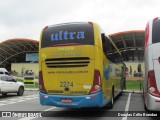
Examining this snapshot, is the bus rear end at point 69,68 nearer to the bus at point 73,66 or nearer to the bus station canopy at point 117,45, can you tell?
the bus at point 73,66

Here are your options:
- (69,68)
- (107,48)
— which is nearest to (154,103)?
(69,68)

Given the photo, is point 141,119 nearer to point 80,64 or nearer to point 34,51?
point 80,64

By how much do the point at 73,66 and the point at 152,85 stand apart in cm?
288

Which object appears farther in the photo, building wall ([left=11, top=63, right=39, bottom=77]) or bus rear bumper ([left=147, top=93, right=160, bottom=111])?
building wall ([left=11, top=63, right=39, bottom=77])

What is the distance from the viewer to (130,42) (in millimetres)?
57156

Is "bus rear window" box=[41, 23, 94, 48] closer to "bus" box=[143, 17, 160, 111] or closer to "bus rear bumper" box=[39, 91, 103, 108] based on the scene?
"bus rear bumper" box=[39, 91, 103, 108]

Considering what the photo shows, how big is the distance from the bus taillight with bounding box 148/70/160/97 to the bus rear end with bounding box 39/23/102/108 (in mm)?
1797

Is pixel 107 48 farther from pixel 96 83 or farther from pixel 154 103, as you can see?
pixel 154 103

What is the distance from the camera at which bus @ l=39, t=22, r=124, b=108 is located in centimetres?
1017

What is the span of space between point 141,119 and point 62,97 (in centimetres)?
292

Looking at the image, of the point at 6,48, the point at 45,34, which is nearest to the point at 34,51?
the point at 6,48

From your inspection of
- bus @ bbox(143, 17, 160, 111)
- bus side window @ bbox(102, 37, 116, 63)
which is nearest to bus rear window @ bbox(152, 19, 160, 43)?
bus @ bbox(143, 17, 160, 111)

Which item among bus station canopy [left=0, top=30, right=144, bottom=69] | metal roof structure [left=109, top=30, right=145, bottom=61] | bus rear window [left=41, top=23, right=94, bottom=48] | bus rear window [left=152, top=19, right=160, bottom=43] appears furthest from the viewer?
bus station canopy [left=0, top=30, right=144, bottom=69]

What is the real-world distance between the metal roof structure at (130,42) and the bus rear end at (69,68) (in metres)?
37.2
